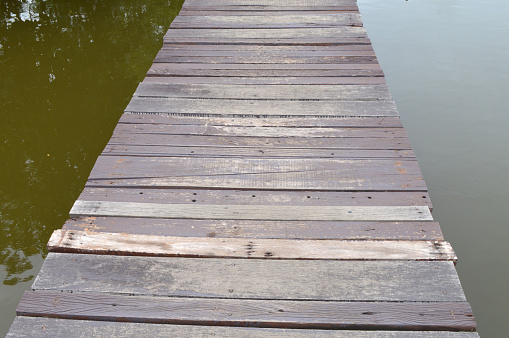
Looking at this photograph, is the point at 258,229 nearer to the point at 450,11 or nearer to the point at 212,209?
the point at 212,209

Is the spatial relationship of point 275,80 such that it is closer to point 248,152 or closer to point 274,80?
point 274,80

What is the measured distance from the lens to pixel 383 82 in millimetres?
3248

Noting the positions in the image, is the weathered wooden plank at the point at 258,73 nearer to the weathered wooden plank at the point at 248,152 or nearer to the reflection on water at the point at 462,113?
the reflection on water at the point at 462,113

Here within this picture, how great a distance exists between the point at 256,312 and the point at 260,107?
1539 millimetres

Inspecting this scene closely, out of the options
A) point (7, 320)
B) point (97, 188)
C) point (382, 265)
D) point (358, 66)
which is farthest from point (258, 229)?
point (358, 66)

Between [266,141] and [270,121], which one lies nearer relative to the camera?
[266,141]

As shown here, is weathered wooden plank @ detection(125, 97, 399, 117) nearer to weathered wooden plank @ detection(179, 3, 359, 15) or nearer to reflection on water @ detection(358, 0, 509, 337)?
reflection on water @ detection(358, 0, 509, 337)

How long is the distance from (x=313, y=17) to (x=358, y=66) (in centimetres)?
103

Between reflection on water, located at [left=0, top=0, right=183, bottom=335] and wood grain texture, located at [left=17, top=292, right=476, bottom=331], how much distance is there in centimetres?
93

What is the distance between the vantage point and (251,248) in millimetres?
1935

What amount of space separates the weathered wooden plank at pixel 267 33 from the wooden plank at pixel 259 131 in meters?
1.40

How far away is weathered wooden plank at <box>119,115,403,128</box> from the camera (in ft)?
9.12

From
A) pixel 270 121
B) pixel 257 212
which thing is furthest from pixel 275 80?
pixel 257 212

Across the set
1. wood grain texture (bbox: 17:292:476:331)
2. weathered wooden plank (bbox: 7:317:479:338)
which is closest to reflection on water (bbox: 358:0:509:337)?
wood grain texture (bbox: 17:292:476:331)
